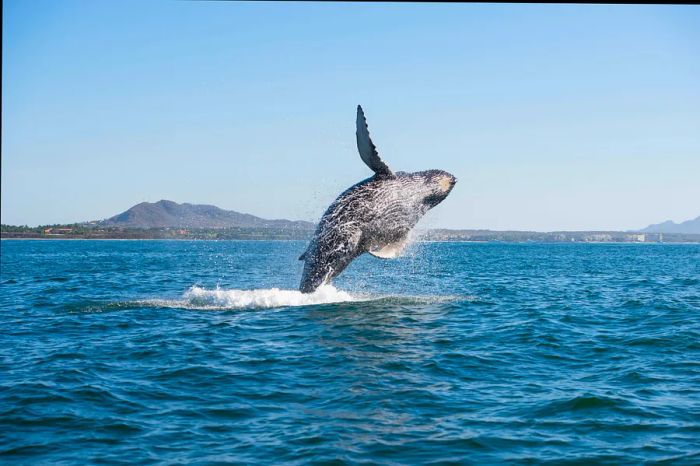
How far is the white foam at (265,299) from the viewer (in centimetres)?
1818

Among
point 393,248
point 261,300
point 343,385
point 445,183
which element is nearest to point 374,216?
point 393,248

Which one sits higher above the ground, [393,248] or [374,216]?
[374,216]

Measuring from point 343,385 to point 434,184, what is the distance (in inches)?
291

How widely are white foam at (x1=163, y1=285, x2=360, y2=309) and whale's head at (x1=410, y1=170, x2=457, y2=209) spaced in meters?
3.87

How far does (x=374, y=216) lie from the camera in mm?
15258

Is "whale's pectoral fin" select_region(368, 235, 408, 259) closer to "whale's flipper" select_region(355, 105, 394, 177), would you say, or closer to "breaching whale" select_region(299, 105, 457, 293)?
"breaching whale" select_region(299, 105, 457, 293)

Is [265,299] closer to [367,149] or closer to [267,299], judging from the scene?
[267,299]

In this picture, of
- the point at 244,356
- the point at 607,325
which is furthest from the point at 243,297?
the point at 607,325

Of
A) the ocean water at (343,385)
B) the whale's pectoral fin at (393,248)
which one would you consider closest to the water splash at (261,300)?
the ocean water at (343,385)

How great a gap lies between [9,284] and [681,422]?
29.3 metres

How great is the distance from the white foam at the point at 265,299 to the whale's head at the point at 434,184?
387 centimetres

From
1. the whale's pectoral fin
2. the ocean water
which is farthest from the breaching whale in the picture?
the ocean water

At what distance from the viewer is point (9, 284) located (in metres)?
30.4

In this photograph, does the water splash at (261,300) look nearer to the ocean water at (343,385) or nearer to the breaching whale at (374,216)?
the ocean water at (343,385)
